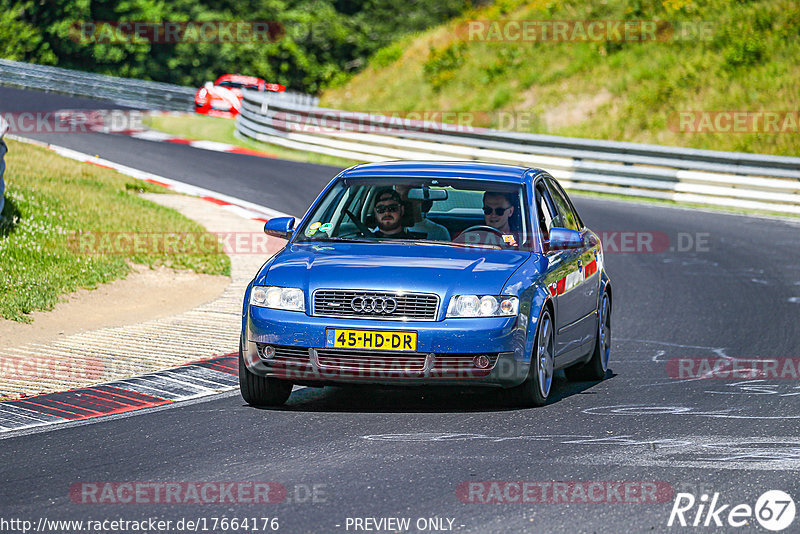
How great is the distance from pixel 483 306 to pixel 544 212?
5.55 feet

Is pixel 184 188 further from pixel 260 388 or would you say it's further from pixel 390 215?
pixel 260 388

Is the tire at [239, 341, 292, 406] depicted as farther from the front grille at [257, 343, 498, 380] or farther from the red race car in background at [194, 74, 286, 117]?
the red race car in background at [194, 74, 286, 117]

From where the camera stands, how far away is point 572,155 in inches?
1049

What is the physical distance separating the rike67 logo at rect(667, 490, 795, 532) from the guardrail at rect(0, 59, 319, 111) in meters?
35.8

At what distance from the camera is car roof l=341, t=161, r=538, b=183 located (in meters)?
9.09

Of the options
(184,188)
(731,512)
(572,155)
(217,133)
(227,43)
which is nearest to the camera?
(731,512)

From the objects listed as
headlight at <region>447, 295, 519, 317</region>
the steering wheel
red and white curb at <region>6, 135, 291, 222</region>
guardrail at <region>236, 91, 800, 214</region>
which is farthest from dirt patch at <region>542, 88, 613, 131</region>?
headlight at <region>447, 295, 519, 317</region>

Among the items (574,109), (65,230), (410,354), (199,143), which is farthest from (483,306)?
(574,109)

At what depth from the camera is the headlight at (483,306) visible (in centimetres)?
768

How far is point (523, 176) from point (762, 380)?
237cm

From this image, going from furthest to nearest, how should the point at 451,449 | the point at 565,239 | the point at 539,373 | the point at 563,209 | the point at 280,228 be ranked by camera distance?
the point at 563,209, the point at 280,228, the point at 565,239, the point at 539,373, the point at 451,449

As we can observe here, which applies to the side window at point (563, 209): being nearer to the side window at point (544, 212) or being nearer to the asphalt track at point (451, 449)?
the side window at point (544, 212)

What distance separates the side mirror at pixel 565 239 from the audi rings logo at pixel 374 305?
1505 mm

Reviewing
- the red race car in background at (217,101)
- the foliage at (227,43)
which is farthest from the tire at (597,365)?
the foliage at (227,43)
